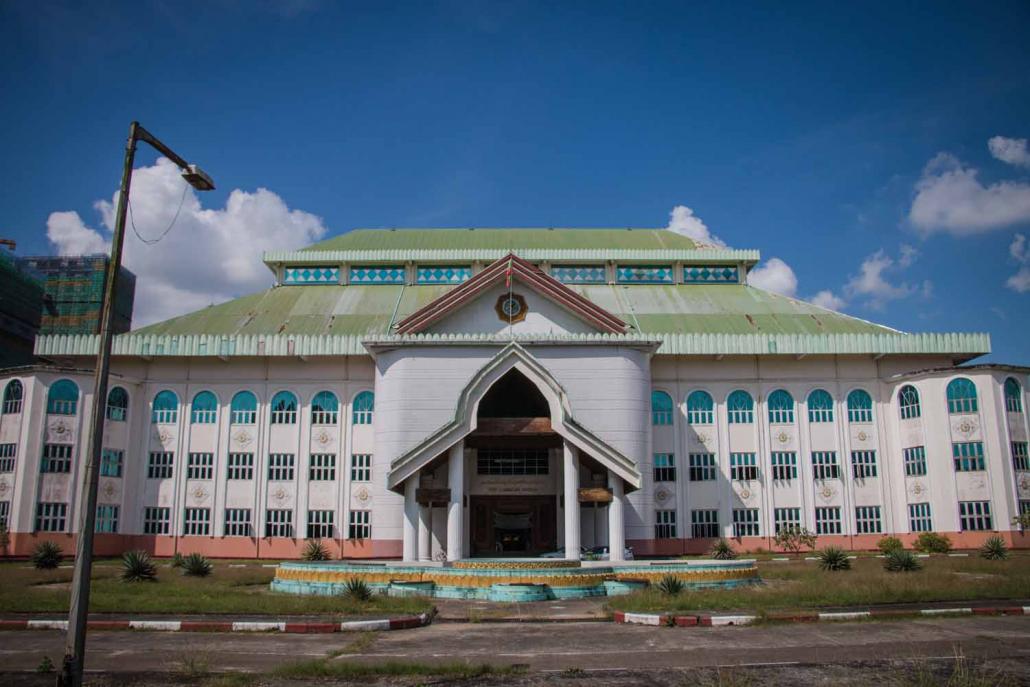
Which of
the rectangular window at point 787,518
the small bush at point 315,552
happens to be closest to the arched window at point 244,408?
the small bush at point 315,552

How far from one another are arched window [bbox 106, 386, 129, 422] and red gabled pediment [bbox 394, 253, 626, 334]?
15023mm

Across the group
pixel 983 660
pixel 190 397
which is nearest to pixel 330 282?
pixel 190 397

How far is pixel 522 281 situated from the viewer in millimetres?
39938

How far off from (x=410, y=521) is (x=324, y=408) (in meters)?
10.9

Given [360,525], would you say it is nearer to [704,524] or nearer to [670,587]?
[704,524]

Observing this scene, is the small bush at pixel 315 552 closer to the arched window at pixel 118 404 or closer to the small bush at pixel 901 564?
the arched window at pixel 118 404

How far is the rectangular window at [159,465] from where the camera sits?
41.0 meters

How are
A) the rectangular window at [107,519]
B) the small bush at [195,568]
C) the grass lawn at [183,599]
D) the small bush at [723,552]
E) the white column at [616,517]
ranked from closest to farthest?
the grass lawn at [183,599], the small bush at [195,568], the white column at [616,517], the small bush at [723,552], the rectangular window at [107,519]

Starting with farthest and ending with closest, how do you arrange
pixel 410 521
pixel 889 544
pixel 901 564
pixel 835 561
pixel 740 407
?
pixel 740 407 < pixel 889 544 < pixel 410 521 < pixel 835 561 < pixel 901 564

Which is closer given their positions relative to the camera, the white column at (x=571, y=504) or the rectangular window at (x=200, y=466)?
the white column at (x=571, y=504)

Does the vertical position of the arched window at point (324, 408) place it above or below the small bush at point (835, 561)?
above

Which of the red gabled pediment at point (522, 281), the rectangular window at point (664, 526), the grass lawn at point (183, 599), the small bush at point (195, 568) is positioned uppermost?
the red gabled pediment at point (522, 281)

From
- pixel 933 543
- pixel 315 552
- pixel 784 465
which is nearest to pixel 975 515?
pixel 933 543

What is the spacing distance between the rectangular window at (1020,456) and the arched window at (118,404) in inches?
1730
